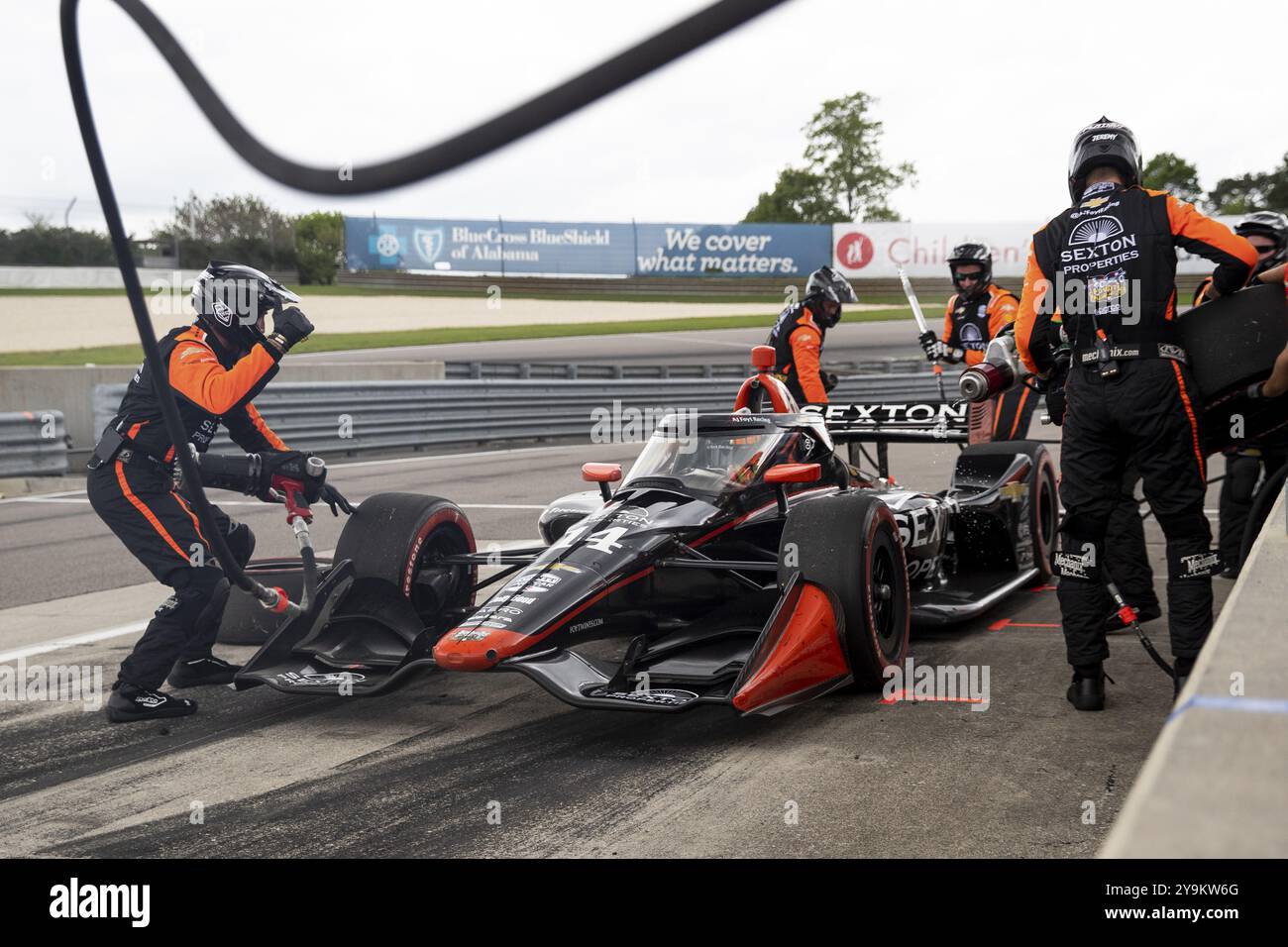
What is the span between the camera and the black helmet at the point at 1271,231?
7586 mm

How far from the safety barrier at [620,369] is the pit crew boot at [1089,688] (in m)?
14.5

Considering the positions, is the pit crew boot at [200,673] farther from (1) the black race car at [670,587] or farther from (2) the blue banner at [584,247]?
(2) the blue banner at [584,247]

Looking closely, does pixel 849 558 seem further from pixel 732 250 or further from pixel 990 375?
pixel 732 250

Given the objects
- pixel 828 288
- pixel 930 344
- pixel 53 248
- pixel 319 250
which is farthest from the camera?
pixel 319 250

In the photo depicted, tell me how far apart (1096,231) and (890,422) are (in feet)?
9.27

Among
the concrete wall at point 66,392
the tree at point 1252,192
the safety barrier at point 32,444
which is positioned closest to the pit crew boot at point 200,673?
the safety barrier at point 32,444

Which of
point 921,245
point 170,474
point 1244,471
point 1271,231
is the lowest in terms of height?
point 1244,471

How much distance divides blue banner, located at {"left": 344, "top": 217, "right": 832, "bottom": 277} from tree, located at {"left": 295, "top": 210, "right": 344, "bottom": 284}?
645 mm

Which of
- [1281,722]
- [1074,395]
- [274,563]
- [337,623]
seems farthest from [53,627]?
[1281,722]

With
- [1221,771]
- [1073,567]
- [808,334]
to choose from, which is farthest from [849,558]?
[808,334]

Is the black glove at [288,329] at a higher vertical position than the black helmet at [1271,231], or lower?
lower

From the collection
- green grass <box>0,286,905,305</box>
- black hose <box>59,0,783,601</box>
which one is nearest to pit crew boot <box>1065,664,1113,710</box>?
black hose <box>59,0,783,601</box>

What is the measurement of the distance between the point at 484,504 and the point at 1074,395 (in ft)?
25.1

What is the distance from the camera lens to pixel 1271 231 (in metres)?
7.67
